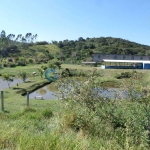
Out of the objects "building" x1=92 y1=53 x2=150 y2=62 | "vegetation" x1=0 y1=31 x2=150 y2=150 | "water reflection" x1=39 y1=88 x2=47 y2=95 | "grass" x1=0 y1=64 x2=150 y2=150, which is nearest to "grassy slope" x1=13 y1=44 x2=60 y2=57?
"building" x1=92 y1=53 x2=150 y2=62

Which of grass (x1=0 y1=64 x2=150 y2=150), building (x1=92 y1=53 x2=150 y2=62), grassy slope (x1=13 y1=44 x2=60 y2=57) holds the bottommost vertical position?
grass (x1=0 y1=64 x2=150 y2=150)

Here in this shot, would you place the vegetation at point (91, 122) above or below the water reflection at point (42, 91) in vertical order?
above

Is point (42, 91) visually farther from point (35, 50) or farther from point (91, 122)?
point (35, 50)

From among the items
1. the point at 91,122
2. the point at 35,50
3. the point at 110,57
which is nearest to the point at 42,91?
the point at 91,122

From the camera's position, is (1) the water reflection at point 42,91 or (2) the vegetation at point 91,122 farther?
(1) the water reflection at point 42,91

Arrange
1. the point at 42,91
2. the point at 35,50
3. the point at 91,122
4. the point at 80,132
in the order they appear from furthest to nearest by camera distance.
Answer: the point at 35,50 → the point at 42,91 → the point at 91,122 → the point at 80,132

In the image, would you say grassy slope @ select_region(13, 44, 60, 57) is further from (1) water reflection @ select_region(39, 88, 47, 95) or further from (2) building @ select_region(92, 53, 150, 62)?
(1) water reflection @ select_region(39, 88, 47, 95)

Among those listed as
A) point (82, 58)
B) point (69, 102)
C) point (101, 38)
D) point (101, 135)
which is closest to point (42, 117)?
point (69, 102)

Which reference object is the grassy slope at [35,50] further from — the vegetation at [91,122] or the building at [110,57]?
the vegetation at [91,122]

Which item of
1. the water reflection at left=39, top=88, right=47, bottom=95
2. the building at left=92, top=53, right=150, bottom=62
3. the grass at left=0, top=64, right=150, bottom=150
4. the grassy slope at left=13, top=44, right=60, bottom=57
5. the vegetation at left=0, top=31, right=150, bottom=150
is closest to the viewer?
the grass at left=0, top=64, right=150, bottom=150

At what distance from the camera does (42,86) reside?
22922 mm

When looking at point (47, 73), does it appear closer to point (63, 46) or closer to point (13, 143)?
point (13, 143)

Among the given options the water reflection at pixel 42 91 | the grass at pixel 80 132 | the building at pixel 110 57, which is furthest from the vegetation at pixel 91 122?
the building at pixel 110 57

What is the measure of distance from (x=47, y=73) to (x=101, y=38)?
64.6 metres
